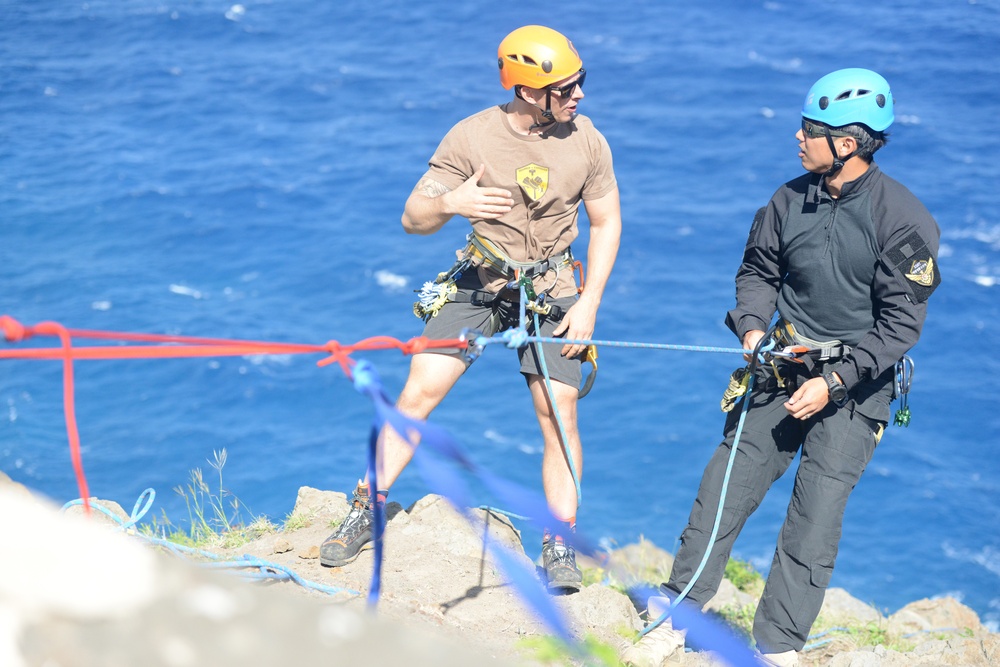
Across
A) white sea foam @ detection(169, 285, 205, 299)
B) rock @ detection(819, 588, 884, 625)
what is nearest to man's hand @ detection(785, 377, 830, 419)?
rock @ detection(819, 588, 884, 625)

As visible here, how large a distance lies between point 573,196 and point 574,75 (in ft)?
1.93

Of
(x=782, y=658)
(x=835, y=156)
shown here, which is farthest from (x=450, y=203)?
(x=782, y=658)

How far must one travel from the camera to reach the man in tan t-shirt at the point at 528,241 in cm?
479

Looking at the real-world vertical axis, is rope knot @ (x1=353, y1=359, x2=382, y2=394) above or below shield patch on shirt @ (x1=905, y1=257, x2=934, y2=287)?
below

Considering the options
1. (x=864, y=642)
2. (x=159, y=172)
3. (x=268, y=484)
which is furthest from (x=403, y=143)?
(x=864, y=642)

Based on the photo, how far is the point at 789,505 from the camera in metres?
4.83

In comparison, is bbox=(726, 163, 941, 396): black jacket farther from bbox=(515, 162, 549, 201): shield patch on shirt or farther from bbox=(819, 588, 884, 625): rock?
bbox=(819, 588, 884, 625): rock

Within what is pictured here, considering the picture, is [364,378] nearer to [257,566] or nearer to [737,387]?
[257,566]

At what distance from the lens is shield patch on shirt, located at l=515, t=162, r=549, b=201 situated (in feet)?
16.0

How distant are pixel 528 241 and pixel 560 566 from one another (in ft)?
5.41

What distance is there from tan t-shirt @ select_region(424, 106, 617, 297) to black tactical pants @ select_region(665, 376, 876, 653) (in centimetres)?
126

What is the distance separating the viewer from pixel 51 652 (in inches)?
69.4

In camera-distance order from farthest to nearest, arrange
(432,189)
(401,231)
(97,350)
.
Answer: (401,231), (432,189), (97,350)

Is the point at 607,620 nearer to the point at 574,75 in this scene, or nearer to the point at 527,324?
Answer: the point at 527,324
